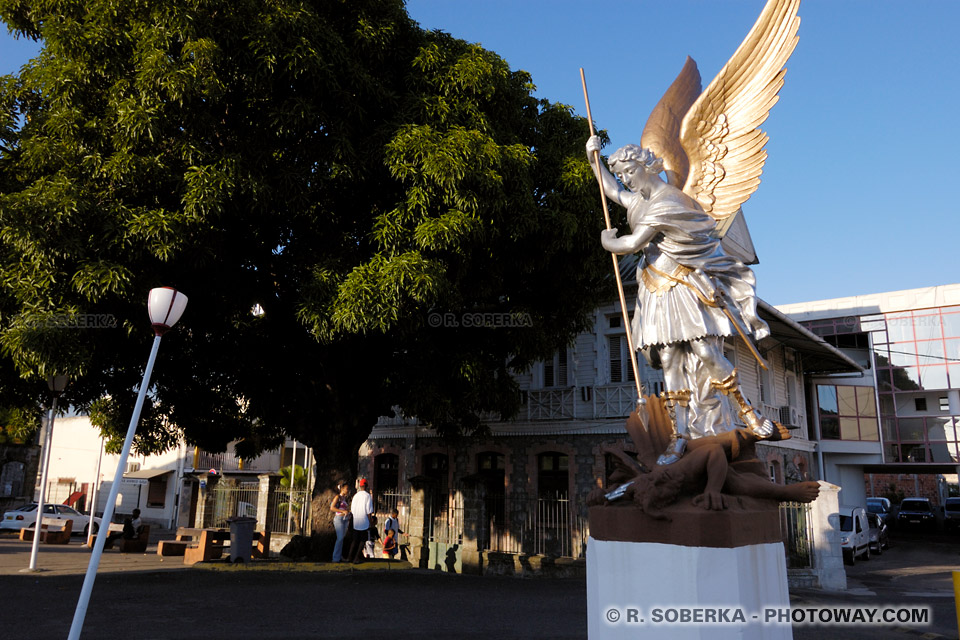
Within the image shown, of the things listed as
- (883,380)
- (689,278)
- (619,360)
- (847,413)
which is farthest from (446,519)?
(883,380)

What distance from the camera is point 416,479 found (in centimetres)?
1653

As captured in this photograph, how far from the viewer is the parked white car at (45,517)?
24359 millimetres

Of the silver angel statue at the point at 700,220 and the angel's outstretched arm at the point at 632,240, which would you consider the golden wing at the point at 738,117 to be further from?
the angel's outstretched arm at the point at 632,240

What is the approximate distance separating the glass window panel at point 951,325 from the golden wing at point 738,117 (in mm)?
28091

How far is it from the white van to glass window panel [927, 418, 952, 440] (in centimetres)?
1028

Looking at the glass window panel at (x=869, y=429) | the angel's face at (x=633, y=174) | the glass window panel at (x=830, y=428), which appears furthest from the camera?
the glass window panel at (x=869, y=429)

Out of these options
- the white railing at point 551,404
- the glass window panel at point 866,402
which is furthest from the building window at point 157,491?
the glass window panel at point 866,402

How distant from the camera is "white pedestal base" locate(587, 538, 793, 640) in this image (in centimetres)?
459

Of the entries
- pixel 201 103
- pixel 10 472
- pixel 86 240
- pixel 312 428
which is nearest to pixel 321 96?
pixel 201 103

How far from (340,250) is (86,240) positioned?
3.69 meters

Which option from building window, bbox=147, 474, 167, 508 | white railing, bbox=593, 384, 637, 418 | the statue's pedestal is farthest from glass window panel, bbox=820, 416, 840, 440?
building window, bbox=147, 474, 167, 508

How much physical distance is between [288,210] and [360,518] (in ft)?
18.9

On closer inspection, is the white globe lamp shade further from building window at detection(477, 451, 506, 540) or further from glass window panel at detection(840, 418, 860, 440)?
glass window panel at detection(840, 418, 860, 440)

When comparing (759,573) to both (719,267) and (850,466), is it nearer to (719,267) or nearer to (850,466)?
(719,267)
